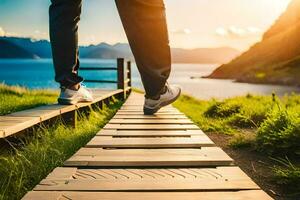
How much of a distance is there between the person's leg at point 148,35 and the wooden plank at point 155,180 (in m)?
1.80

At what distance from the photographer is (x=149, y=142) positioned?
2.96 m

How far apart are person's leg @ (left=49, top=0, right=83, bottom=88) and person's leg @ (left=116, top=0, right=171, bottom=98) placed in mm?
516

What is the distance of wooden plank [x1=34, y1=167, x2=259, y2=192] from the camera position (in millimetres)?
1836

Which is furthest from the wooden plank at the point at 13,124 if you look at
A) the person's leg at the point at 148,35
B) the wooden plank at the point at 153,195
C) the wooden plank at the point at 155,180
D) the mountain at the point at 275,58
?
the mountain at the point at 275,58

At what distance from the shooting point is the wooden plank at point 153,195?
1683 mm

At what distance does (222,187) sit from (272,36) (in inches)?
7091

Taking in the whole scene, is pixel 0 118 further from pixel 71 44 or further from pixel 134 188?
pixel 134 188

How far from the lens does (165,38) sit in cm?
381

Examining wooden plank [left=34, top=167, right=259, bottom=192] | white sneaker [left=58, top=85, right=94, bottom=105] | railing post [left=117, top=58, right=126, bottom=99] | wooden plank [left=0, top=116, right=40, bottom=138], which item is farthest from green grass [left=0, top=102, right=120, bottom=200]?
railing post [left=117, top=58, right=126, bottom=99]

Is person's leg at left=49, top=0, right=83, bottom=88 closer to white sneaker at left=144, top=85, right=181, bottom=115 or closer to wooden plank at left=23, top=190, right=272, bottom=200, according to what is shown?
white sneaker at left=144, top=85, right=181, bottom=115

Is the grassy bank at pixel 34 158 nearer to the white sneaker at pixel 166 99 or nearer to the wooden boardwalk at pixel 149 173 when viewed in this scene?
the wooden boardwalk at pixel 149 173

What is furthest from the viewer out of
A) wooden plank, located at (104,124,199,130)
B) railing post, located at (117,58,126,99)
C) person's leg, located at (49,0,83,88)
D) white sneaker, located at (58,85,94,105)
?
railing post, located at (117,58,126,99)

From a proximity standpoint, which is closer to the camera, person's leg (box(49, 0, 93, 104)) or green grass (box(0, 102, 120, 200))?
green grass (box(0, 102, 120, 200))

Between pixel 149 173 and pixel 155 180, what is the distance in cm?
15
